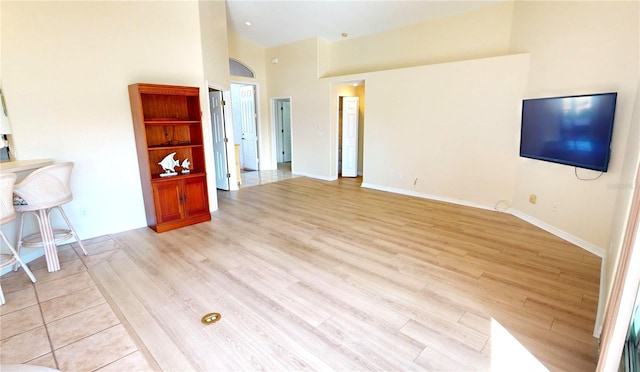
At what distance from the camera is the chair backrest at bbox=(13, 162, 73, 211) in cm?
266

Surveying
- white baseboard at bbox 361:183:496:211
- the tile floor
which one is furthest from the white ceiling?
the tile floor

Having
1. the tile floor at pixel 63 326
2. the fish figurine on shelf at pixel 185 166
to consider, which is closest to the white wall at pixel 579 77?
the tile floor at pixel 63 326

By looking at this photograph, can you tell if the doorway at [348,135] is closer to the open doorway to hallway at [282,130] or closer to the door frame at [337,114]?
the door frame at [337,114]

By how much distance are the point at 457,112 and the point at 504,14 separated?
61.5 inches

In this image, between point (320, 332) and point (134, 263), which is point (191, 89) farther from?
point (320, 332)

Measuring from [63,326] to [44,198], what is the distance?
4.35 feet

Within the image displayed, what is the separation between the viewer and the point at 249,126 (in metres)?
8.34

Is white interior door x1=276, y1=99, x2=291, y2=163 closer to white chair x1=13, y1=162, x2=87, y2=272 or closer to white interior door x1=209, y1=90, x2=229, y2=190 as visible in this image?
white interior door x1=209, y1=90, x2=229, y2=190

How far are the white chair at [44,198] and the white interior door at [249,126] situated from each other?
5452mm

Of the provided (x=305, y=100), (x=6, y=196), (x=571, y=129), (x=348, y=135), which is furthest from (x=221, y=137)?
(x=571, y=129)

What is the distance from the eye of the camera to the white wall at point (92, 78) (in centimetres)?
310

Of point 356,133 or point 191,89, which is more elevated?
point 191,89

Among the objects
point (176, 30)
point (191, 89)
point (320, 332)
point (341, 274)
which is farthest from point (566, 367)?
point (176, 30)

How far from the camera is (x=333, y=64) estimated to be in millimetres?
7043
